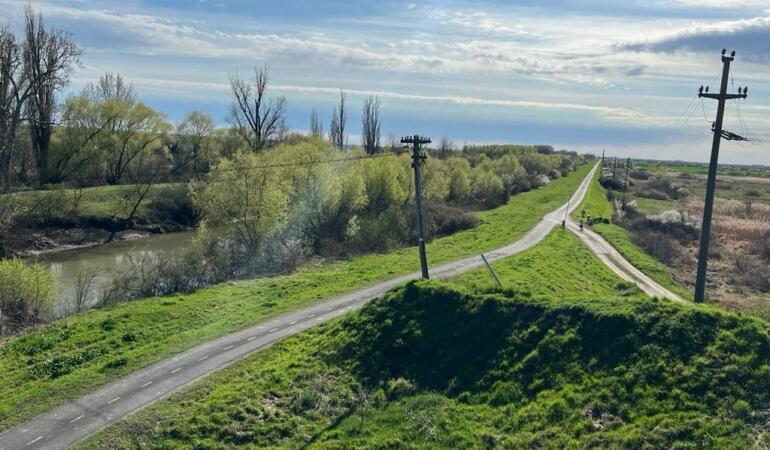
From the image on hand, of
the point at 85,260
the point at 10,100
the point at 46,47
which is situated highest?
the point at 46,47

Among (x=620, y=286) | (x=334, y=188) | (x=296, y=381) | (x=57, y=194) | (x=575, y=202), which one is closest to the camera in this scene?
(x=296, y=381)

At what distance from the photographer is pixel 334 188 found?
42625 mm

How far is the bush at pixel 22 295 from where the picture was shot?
2367 centimetres

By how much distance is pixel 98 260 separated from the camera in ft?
150

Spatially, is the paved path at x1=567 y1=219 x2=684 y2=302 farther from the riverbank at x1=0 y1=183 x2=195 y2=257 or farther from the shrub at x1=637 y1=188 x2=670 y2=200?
the shrub at x1=637 y1=188 x2=670 y2=200

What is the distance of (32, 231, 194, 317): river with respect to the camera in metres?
31.3

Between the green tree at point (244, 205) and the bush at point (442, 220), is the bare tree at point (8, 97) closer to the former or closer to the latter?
the green tree at point (244, 205)

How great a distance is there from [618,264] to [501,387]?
90.3 feet

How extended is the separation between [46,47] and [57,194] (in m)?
15.2

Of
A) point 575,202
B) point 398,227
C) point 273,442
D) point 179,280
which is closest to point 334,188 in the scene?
point 398,227

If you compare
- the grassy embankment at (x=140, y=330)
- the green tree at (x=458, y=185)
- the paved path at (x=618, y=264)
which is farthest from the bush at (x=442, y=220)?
the grassy embankment at (x=140, y=330)

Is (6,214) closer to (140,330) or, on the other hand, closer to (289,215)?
(289,215)

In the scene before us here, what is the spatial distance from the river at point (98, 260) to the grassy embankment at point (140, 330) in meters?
5.55

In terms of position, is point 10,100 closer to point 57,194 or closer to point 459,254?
point 57,194
